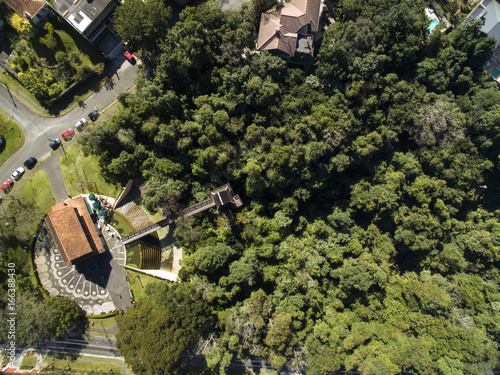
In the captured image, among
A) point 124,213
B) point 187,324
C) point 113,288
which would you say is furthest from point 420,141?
point 113,288

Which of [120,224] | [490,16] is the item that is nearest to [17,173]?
[120,224]

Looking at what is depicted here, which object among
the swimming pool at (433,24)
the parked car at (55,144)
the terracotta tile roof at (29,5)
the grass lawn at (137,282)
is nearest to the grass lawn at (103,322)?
the grass lawn at (137,282)

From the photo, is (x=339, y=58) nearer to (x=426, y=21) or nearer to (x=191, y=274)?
(x=426, y=21)

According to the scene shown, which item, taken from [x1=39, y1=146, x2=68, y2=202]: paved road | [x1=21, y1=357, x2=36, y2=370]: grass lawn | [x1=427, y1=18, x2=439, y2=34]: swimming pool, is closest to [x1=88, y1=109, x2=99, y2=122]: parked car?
[x1=39, y1=146, x2=68, y2=202]: paved road

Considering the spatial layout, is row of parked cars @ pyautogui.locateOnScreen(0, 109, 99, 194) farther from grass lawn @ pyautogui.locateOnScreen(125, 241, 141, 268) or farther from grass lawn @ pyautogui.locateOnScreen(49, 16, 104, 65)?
grass lawn @ pyautogui.locateOnScreen(125, 241, 141, 268)

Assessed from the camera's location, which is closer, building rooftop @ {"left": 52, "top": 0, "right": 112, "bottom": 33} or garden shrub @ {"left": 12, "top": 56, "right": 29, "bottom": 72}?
building rooftop @ {"left": 52, "top": 0, "right": 112, "bottom": 33}

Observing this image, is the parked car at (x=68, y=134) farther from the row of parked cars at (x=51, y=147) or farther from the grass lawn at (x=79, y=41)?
the grass lawn at (x=79, y=41)

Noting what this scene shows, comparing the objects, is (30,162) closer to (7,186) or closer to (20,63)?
(7,186)
